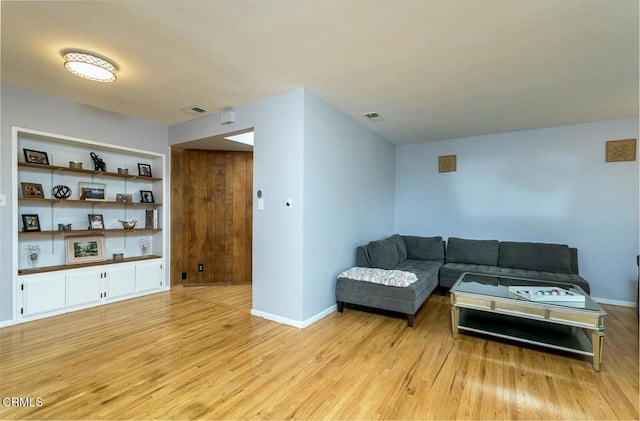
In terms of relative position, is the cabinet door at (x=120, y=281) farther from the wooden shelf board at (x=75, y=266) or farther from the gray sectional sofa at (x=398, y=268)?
the gray sectional sofa at (x=398, y=268)

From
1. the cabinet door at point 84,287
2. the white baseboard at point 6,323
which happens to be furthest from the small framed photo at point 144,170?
the white baseboard at point 6,323

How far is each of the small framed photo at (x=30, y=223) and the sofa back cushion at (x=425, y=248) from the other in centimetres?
500

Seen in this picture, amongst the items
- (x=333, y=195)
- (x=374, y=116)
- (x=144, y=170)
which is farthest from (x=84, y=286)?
(x=374, y=116)

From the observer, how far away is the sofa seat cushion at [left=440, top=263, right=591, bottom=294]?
12.0 ft

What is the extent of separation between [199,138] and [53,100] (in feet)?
5.17

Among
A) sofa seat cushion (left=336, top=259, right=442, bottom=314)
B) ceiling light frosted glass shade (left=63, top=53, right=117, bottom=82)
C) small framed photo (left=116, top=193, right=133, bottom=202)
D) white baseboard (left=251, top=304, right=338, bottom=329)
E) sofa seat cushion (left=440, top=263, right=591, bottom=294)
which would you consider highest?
ceiling light frosted glass shade (left=63, top=53, right=117, bottom=82)

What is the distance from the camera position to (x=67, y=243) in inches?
140

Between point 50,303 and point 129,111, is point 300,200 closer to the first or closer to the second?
point 129,111

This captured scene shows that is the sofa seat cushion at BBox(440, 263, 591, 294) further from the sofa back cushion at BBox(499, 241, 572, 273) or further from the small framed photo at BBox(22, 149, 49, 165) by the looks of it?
the small framed photo at BBox(22, 149, 49, 165)

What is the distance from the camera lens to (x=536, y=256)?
13.4ft

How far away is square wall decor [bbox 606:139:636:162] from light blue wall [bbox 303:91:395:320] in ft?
10.3

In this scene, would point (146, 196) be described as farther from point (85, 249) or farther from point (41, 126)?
point (41, 126)

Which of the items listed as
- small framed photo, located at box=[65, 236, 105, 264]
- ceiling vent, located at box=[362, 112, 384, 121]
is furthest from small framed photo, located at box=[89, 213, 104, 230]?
ceiling vent, located at box=[362, 112, 384, 121]

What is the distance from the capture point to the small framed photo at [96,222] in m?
3.80
